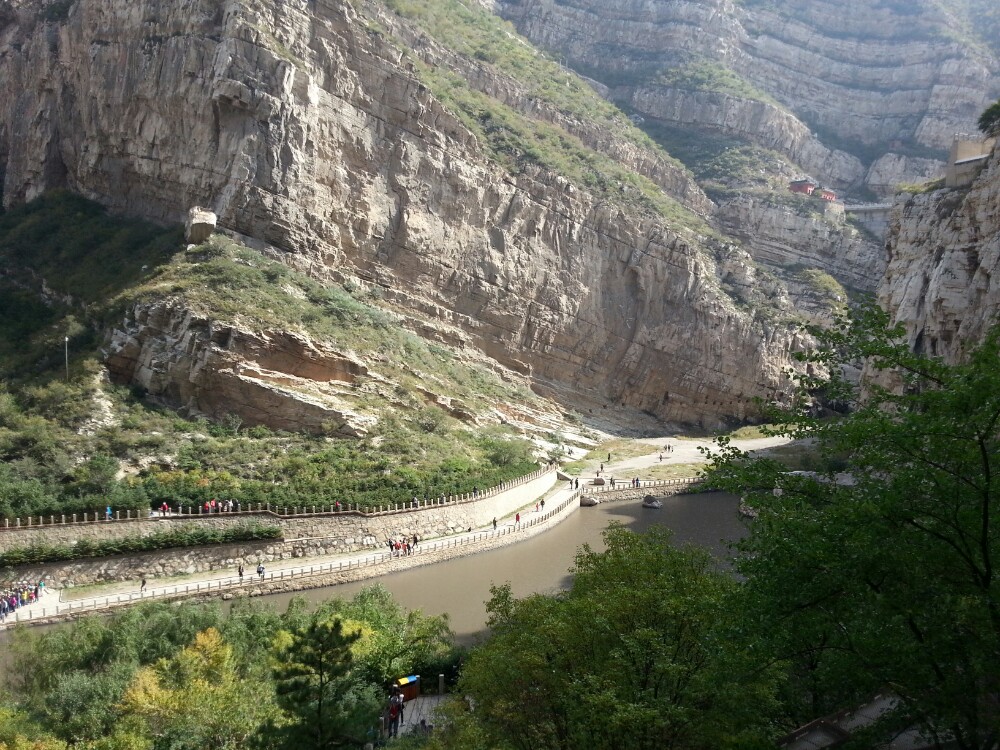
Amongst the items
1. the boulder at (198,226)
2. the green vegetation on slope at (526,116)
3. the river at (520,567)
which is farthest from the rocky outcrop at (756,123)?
the boulder at (198,226)

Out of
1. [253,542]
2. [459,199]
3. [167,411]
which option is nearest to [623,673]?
[253,542]

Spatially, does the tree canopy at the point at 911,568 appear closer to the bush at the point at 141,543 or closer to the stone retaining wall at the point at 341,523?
the bush at the point at 141,543

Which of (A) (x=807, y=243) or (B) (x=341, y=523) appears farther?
(A) (x=807, y=243)

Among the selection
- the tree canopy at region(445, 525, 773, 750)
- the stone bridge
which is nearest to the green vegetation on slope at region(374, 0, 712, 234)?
the stone bridge

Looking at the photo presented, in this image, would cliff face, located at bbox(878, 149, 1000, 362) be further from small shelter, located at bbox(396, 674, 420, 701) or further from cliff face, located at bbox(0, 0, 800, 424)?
small shelter, located at bbox(396, 674, 420, 701)

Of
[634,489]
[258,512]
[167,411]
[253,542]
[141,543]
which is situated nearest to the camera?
[141,543]

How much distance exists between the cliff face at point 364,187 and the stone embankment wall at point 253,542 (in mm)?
7772

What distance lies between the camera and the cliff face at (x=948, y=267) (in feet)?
116

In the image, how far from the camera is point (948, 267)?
38.9 meters

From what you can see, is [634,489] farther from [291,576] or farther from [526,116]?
[526,116]

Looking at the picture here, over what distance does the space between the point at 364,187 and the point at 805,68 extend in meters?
91.3

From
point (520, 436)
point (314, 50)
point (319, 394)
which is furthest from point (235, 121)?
point (520, 436)

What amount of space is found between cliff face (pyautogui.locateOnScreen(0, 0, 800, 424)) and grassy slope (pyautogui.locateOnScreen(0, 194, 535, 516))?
9.07 feet

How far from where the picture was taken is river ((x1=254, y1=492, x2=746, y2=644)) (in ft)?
86.5
